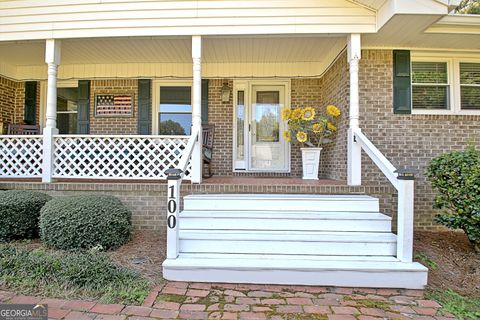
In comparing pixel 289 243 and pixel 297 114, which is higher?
pixel 297 114

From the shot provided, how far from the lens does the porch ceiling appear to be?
214 inches

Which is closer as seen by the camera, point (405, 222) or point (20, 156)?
point (405, 222)

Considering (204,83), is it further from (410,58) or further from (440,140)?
(440,140)

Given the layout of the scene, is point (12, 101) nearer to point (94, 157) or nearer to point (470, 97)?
point (94, 157)

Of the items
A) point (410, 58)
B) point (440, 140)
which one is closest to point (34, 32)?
point (410, 58)

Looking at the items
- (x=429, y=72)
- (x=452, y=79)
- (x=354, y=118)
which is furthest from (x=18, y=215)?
(x=452, y=79)

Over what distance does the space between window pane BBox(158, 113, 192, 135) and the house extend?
0.07 ft

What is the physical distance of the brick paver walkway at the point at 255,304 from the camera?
98.7 inches

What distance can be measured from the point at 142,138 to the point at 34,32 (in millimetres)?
2499

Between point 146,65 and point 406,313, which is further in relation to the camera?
point 146,65

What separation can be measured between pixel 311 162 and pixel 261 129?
1.53 metres

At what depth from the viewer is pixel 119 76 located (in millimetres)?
6812

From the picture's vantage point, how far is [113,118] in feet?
22.5

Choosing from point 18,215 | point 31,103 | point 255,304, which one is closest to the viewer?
point 255,304
